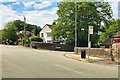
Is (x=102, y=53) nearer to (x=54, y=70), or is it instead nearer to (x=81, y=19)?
(x=54, y=70)

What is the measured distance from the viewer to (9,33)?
58.0 meters

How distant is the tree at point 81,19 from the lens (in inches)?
1033

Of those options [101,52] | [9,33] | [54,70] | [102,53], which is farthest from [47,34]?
[54,70]

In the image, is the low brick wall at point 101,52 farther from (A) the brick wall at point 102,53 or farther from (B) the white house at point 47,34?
(B) the white house at point 47,34

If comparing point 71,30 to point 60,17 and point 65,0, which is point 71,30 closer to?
point 60,17

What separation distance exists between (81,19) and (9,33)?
39697 millimetres

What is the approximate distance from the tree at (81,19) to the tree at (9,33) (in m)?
34.2

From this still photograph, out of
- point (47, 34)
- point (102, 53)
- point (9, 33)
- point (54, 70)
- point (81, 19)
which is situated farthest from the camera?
point (9, 33)

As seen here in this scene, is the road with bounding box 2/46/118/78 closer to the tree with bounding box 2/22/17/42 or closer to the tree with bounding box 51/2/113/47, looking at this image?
the tree with bounding box 51/2/113/47

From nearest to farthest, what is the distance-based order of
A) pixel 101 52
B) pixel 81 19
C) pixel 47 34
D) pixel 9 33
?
pixel 101 52 → pixel 81 19 → pixel 47 34 → pixel 9 33

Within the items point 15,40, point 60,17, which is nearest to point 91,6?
point 60,17

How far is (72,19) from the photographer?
27.4m

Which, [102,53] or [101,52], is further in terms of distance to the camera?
[101,52]

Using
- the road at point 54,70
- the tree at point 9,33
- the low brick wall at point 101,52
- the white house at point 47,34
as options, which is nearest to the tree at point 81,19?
the low brick wall at point 101,52
